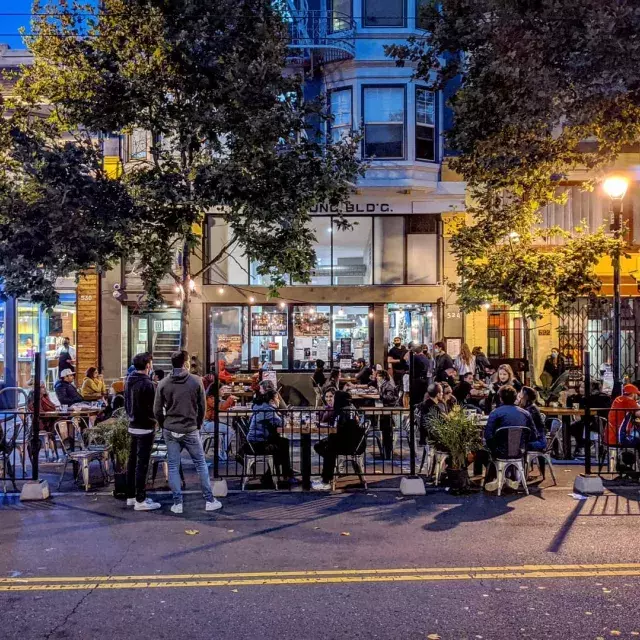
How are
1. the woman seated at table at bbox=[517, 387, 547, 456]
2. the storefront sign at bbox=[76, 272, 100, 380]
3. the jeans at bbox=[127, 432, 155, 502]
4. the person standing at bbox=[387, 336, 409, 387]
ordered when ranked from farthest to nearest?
1. the storefront sign at bbox=[76, 272, 100, 380]
2. the person standing at bbox=[387, 336, 409, 387]
3. the woman seated at table at bbox=[517, 387, 547, 456]
4. the jeans at bbox=[127, 432, 155, 502]

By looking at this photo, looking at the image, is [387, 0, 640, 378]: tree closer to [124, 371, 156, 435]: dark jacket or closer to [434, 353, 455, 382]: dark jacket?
[434, 353, 455, 382]: dark jacket

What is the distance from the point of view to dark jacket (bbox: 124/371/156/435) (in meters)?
8.44

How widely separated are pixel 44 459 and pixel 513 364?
42.2 feet

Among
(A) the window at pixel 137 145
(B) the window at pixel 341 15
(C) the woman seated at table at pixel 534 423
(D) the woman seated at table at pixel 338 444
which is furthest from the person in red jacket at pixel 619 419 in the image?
(A) the window at pixel 137 145

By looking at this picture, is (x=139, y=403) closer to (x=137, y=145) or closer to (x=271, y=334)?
(x=271, y=334)

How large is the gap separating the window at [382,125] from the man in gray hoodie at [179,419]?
470 inches

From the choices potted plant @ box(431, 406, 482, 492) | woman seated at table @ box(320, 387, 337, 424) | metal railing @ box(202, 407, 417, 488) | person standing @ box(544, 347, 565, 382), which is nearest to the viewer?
potted plant @ box(431, 406, 482, 492)

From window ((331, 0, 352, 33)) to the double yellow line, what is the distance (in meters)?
15.9

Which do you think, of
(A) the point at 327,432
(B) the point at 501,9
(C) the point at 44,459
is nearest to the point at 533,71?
(B) the point at 501,9

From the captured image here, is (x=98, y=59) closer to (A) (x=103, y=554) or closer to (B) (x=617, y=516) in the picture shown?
(A) (x=103, y=554)

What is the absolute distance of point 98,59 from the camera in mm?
11156

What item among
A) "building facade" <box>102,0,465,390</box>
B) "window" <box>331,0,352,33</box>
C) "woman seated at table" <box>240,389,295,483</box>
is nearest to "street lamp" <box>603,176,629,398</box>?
"woman seated at table" <box>240,389,295,483</box>

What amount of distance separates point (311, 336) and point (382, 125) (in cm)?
633

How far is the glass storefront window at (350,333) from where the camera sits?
19.3 m
